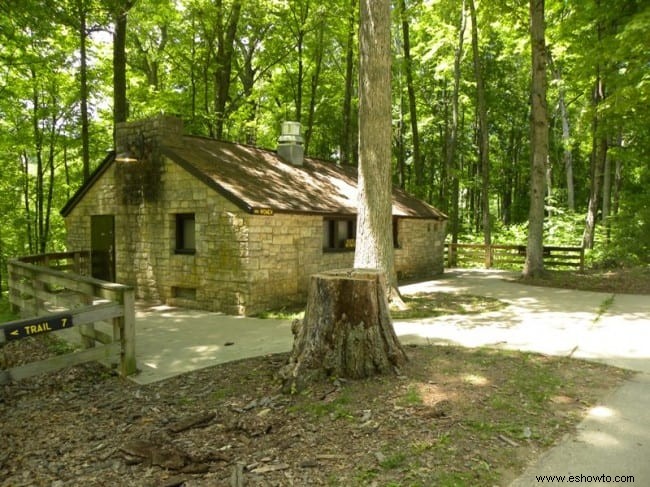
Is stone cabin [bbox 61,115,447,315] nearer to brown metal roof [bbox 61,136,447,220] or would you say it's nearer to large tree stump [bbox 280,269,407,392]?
brown metal roof [bbox 61,136,447,220]

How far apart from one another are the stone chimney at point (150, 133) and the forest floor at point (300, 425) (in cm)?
702

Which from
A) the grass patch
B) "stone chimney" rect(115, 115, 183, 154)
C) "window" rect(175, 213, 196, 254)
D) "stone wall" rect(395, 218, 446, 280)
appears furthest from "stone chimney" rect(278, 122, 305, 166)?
the grass patch

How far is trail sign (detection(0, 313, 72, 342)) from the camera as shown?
418cm

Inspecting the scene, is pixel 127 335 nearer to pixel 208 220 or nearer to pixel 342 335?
pixel 342 335

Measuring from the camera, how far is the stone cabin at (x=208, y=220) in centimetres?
948

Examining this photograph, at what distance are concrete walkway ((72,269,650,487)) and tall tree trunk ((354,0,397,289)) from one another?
1.65m

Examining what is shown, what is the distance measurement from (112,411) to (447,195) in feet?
65.5

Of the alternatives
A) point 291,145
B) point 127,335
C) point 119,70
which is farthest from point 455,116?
point 127,335

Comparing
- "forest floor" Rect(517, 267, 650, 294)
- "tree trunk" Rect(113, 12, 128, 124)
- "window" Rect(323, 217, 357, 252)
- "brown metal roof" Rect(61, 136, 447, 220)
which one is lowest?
"forest floor" Rect(517, 267, 650, 294)

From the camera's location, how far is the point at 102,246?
12.4 metres

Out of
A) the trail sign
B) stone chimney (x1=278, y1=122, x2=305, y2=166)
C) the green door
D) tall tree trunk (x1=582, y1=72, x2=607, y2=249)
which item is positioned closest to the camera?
the trail sign

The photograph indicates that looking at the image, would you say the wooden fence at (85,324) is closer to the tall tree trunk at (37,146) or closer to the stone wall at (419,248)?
the stone wall at (419,248)

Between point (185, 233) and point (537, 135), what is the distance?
10.2 m

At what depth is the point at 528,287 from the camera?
12352mm
